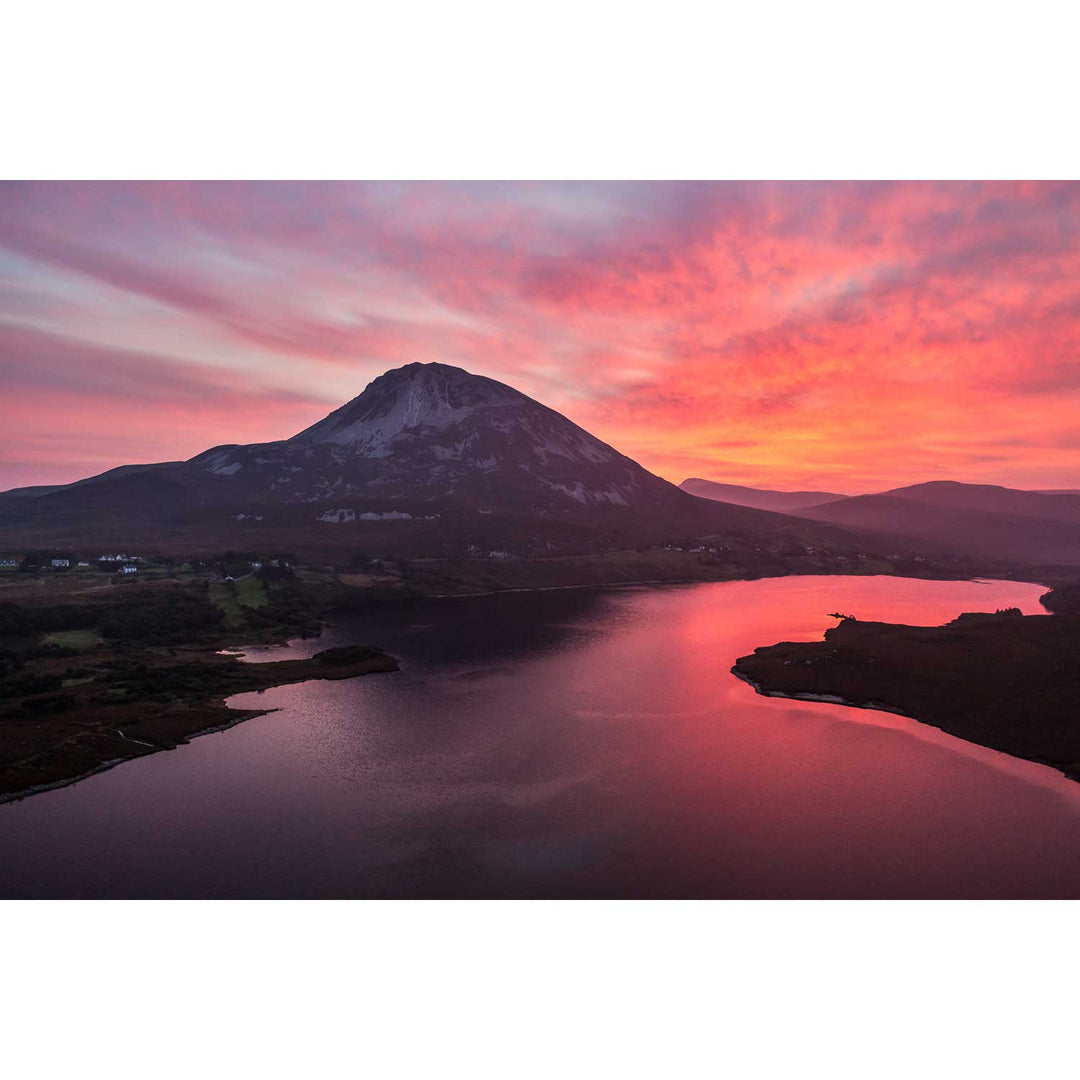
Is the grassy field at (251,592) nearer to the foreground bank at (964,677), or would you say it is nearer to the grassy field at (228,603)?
the grassy field at (228,603)

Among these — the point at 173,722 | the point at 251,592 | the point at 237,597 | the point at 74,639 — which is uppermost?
the point at 251,592

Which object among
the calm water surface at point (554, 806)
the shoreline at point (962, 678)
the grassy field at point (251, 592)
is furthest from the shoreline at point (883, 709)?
the grassy field at point (251, 592)

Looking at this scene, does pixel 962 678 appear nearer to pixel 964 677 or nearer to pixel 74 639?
pixel 964 677

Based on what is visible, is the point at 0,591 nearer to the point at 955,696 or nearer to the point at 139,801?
the point at 139,801

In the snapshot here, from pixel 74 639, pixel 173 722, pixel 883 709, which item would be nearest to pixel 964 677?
pixel 883 709

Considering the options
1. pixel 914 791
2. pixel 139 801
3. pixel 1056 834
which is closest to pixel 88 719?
pixel 139 801

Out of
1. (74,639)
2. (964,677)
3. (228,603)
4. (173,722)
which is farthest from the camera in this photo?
(228,603)
